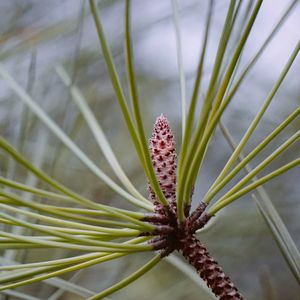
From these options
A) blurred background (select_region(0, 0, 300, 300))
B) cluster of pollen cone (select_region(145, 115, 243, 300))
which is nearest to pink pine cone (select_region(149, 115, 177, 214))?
cluster of pollen cone (select_region(145, 115, 243, 300))

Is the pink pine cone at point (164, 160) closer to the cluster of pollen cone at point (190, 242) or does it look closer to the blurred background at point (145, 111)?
the cluster of pollen cone at point (190, 242)

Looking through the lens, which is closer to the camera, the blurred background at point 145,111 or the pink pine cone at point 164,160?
the pink pine cone at point 164,160

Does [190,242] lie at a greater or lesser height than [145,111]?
lesser

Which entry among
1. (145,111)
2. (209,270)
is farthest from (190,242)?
(145,111)

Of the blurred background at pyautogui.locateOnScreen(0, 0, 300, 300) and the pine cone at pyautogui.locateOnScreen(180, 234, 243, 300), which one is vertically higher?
the blurred background at pyautogui.locateOnScreen(0, 0, 300, 300)

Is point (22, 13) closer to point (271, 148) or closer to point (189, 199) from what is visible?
point (271, 148)

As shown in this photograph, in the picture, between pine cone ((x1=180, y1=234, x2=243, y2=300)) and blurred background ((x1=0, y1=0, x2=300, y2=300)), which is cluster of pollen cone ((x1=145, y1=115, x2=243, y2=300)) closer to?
pine cone ((x1=180, y1=234, x2=243, y2=300))

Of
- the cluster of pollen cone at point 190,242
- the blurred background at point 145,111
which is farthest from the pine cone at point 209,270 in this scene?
the blurred background at point 145,111

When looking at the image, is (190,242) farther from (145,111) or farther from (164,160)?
(145,111)
